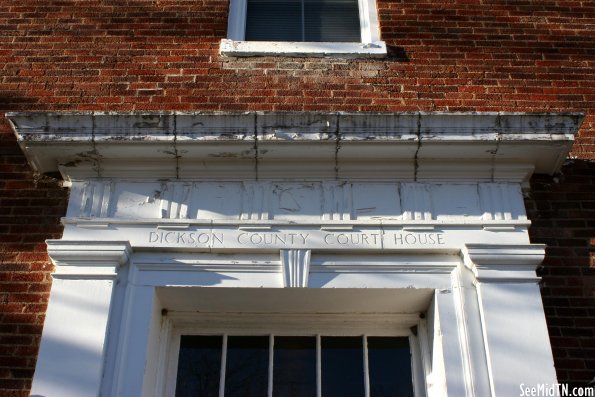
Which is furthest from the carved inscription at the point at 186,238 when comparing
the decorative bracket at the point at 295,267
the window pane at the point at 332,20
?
the window pane at the point at 332,20

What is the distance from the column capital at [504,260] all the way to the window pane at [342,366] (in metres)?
0.96

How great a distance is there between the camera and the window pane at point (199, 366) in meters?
4.94

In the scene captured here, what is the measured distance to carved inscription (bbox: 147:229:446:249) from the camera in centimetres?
504

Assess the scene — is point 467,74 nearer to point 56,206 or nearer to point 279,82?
point 279,82

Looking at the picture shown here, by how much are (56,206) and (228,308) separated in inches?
57.3

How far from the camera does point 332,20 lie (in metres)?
6.85

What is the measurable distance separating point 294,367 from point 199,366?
63 cm

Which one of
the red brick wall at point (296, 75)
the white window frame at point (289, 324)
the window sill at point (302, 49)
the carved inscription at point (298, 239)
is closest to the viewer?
the carved inscription at point (298, 239)

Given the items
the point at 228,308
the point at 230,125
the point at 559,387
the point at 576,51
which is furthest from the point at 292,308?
the point at 576,51

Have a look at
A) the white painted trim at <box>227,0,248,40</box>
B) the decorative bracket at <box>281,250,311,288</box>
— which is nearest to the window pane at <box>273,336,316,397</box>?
the decorative bracket at <box>281,250,311,288</box>

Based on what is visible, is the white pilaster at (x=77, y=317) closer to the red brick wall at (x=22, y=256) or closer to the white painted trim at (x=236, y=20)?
the red brick wall at (x=22, y=256)

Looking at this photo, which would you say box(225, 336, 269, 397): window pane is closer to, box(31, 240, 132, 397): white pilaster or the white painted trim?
box(31, 240, 132, 397): white pilaster

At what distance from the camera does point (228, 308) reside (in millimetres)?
5164

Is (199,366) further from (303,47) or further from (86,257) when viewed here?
(303,47)
